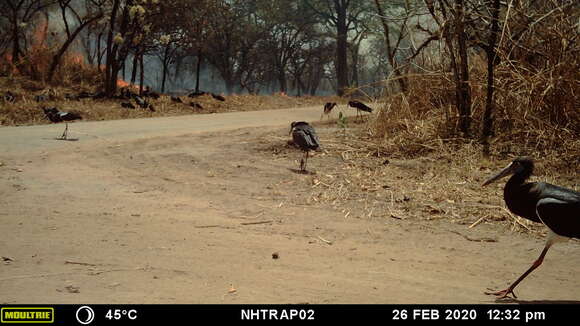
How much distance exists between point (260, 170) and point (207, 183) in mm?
653

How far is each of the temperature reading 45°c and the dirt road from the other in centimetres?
21

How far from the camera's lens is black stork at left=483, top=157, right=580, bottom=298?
9.45 feet

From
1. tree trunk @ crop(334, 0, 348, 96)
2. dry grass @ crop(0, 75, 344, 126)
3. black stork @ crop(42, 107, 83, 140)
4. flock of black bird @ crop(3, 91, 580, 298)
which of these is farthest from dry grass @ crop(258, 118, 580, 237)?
tree trunk @ crop(334, 0, 348, 96)

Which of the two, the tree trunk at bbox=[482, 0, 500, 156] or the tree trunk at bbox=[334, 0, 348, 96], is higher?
the tree trunk at bbox=[334, 0, 348, 96]

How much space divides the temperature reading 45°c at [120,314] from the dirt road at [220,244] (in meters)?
0.21

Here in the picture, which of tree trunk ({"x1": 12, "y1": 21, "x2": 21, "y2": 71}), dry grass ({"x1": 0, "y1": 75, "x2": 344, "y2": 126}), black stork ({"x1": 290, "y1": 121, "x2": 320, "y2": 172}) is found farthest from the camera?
tree trunk ({"x1": 12, "y1": 21, "x2": 21, "y2": 71})

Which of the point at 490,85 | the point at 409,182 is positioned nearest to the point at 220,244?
the point at 409,182

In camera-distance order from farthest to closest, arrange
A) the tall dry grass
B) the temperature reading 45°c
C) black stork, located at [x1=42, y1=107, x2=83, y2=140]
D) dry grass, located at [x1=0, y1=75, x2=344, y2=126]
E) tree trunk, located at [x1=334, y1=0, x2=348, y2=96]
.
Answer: tree trunk, located at [x1=334, y1=0, x2=348, y2=96], dry grass, located at [x1=0, y1=75, x2=344, y2=126], black stork, located at [x1=42, y1=107, x2=83, y2=140], the tall dry grass, the temperature reading 45°c

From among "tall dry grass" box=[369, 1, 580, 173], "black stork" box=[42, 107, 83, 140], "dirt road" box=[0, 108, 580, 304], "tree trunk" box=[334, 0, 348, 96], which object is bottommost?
"dirt road" box=[0, 108, 580, 304]

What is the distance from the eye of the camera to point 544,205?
2947 millimetres

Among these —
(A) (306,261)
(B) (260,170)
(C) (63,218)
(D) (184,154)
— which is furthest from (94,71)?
(A) (306,261)

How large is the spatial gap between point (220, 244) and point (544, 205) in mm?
1722

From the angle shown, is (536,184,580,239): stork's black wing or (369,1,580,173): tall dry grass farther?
(369,1,580,173): tall dry grass

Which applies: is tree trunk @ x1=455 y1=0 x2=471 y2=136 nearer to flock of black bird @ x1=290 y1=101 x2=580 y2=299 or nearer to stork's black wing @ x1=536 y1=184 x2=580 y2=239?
flock of black bird @ x1=290 y1=101 x2=580 y2=299
